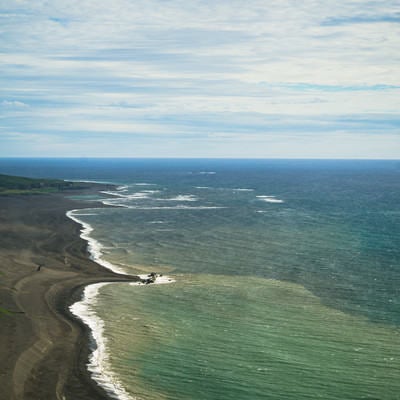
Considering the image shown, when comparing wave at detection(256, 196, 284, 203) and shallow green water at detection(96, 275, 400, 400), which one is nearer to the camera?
shallow green water at detection(96, 275, 400, 400)

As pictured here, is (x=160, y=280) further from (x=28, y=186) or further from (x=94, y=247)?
(x=28, y=186)

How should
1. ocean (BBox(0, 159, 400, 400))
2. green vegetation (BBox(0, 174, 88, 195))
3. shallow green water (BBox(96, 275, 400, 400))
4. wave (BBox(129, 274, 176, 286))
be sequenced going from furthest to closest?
1. green vegetation (BBox(0, 174, 88, 195))
2. wave (BBox(129, 274, 176, 286))
3. ocean (BBox(0, 159, 400, 400))
4. shallow green water (BBox(96, 275, 400, 400))

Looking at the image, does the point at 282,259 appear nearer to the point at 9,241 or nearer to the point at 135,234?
the point at 135,234

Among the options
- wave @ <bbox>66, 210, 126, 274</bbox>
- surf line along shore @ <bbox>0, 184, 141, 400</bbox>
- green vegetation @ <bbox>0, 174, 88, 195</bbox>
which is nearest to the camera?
surf line along shore @ <bbox>0, 184, 141, 400</bbox>

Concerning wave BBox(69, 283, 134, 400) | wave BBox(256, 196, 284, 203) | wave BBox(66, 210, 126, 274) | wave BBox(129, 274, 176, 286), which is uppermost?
wave BBox(256, 196, 284, 203)

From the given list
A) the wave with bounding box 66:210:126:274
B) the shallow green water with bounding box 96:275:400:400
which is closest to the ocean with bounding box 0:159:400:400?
the shallow green water with bounding box 96:275:400:400

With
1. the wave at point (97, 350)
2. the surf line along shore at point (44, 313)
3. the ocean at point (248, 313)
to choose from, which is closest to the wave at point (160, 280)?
→ the ocean at point (248, 313)

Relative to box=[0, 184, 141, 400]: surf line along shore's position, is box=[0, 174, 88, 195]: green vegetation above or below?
above

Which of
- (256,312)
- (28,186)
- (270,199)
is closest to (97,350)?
(256,312)

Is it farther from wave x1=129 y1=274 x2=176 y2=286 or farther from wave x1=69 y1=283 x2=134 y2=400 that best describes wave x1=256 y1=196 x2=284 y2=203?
wave x1=69 y1=283 x2=134 y2=400
